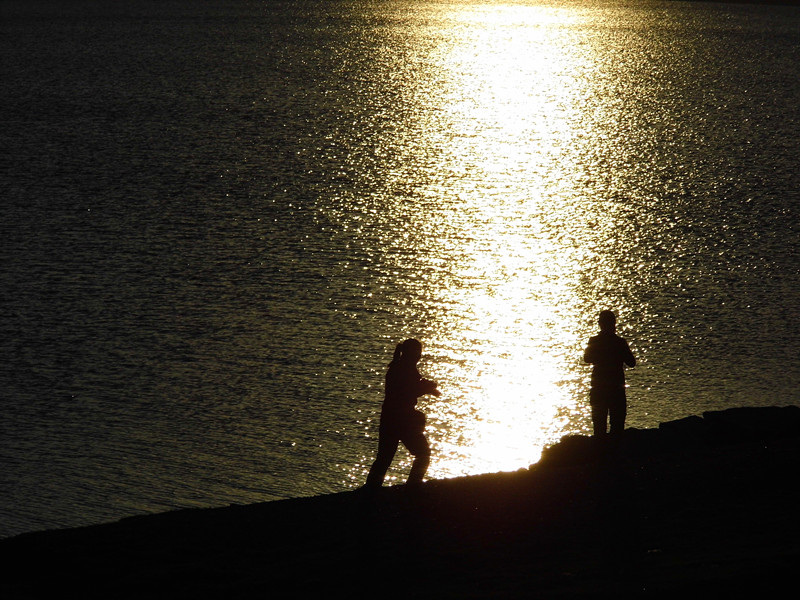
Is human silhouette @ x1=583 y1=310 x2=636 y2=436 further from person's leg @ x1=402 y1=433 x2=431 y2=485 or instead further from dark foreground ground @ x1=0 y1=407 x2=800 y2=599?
person's leg @ x1=402 y1=433 x2=431 y2=485

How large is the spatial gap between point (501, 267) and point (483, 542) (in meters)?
29.1

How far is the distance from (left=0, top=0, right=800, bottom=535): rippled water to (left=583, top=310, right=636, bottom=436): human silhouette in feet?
32.1

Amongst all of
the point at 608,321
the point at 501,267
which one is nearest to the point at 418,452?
the point at 608,321

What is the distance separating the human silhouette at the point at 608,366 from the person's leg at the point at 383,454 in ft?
8.94

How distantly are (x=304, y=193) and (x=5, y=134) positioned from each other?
22773 mm

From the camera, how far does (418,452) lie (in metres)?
12.8

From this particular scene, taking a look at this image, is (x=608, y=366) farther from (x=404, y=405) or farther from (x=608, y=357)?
(x=404, y=405)

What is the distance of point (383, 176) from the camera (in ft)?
190

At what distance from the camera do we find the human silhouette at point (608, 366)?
550 inches

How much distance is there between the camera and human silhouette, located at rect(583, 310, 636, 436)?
45.8 feet

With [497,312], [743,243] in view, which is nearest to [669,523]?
[497,312]

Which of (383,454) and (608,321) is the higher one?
(608,321)

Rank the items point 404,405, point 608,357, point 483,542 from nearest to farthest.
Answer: point 483,542
point 404,405
point 608,357

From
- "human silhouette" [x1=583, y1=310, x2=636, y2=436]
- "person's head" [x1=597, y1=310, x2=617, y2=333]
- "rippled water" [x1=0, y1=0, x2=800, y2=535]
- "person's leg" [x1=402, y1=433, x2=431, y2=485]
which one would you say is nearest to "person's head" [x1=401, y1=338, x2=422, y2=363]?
"person's leg" [x1=402, y1=433, x2=431, y2=485]
